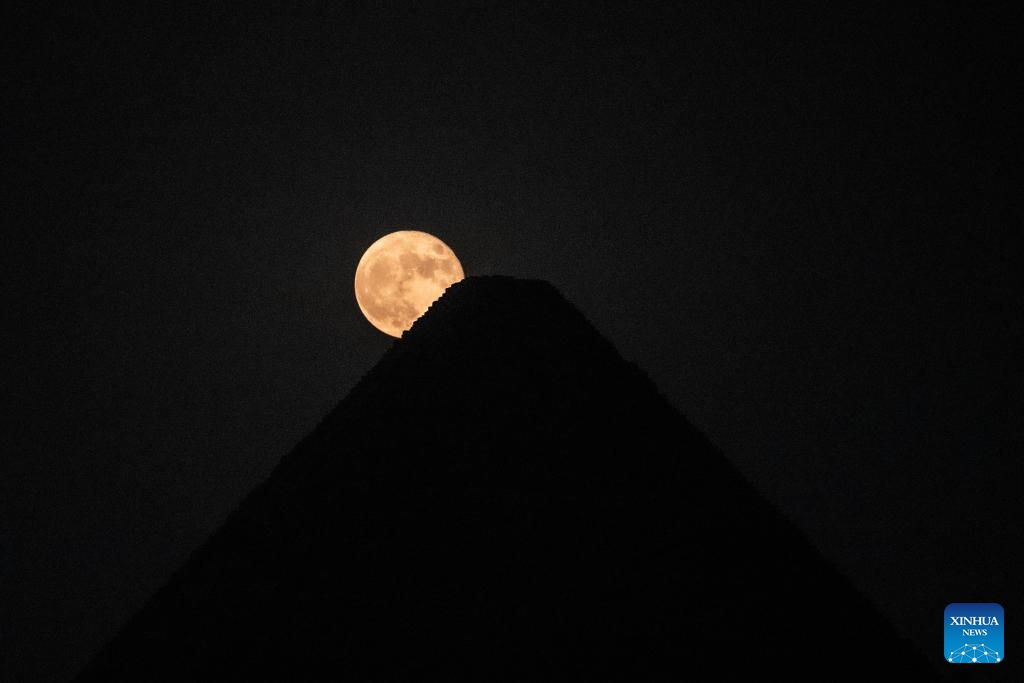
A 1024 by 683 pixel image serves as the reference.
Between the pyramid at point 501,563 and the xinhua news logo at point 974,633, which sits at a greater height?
the xinhua news logo at point 974,633

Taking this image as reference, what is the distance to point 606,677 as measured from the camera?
249 centimetres

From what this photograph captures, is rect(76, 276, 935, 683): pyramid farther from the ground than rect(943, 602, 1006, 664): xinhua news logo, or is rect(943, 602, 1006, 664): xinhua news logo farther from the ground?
rect(943, 602, 1006, 664): xinhua news logo

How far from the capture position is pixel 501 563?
2902 mm

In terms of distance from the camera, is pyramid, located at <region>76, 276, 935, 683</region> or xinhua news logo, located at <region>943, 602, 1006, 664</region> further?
xinhua news logo, located at <region>943, 602, 1006, 664</region>

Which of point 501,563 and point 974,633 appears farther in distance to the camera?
point 974,633

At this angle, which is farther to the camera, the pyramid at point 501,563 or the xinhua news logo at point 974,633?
the xinhua news logo at point 974,633

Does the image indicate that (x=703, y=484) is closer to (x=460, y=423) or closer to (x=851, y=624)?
(x=851, y=624)

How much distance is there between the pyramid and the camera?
8.41ft

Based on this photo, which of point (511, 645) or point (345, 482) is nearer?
point (511, 645)

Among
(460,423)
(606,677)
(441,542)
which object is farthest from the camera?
(460,423)

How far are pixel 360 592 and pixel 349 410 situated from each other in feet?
4.72

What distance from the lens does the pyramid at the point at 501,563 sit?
101 inches

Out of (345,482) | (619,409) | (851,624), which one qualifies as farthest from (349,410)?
(851,624)

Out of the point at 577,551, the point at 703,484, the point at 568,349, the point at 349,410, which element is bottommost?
the point at 577,551
